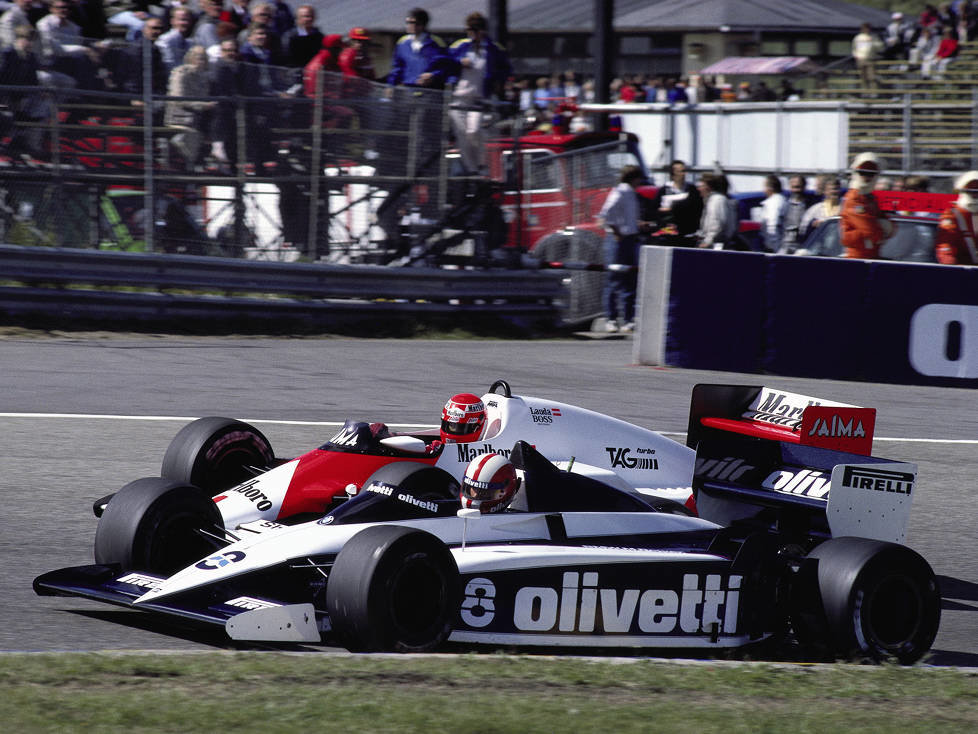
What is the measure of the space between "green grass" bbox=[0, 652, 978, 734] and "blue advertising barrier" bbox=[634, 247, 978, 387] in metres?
7.68

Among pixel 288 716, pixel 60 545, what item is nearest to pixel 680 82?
pixel 60 545

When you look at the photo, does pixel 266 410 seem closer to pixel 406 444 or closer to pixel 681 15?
pixel 406 444

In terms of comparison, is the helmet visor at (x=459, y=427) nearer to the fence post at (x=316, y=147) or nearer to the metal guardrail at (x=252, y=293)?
the metal guardrail at (x=252, y=293)

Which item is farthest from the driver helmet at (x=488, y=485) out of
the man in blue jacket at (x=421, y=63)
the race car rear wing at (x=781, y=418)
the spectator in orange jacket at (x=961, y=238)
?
the man in blue jacket at (x=421, y=63)

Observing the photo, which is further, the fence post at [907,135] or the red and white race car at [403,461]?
the fence post at [907,135]

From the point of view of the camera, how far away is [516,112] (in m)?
14.9

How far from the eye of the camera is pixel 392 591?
5.04m

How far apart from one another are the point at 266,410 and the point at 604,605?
206 inches

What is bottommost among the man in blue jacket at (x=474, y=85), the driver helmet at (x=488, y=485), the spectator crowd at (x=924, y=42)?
the driver helmet at (x=488, y=485)

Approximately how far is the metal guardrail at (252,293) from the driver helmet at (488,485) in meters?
7.97

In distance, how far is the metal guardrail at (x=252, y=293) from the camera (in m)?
12.9

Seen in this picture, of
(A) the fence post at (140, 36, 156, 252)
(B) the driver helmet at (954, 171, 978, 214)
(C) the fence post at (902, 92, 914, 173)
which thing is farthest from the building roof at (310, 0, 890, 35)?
(B) the driver helmet at (954, 171, 978, 214)

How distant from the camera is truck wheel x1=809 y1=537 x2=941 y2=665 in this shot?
5.60 m

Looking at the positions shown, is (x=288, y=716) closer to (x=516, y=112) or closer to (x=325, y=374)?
(x=325, y=374)
